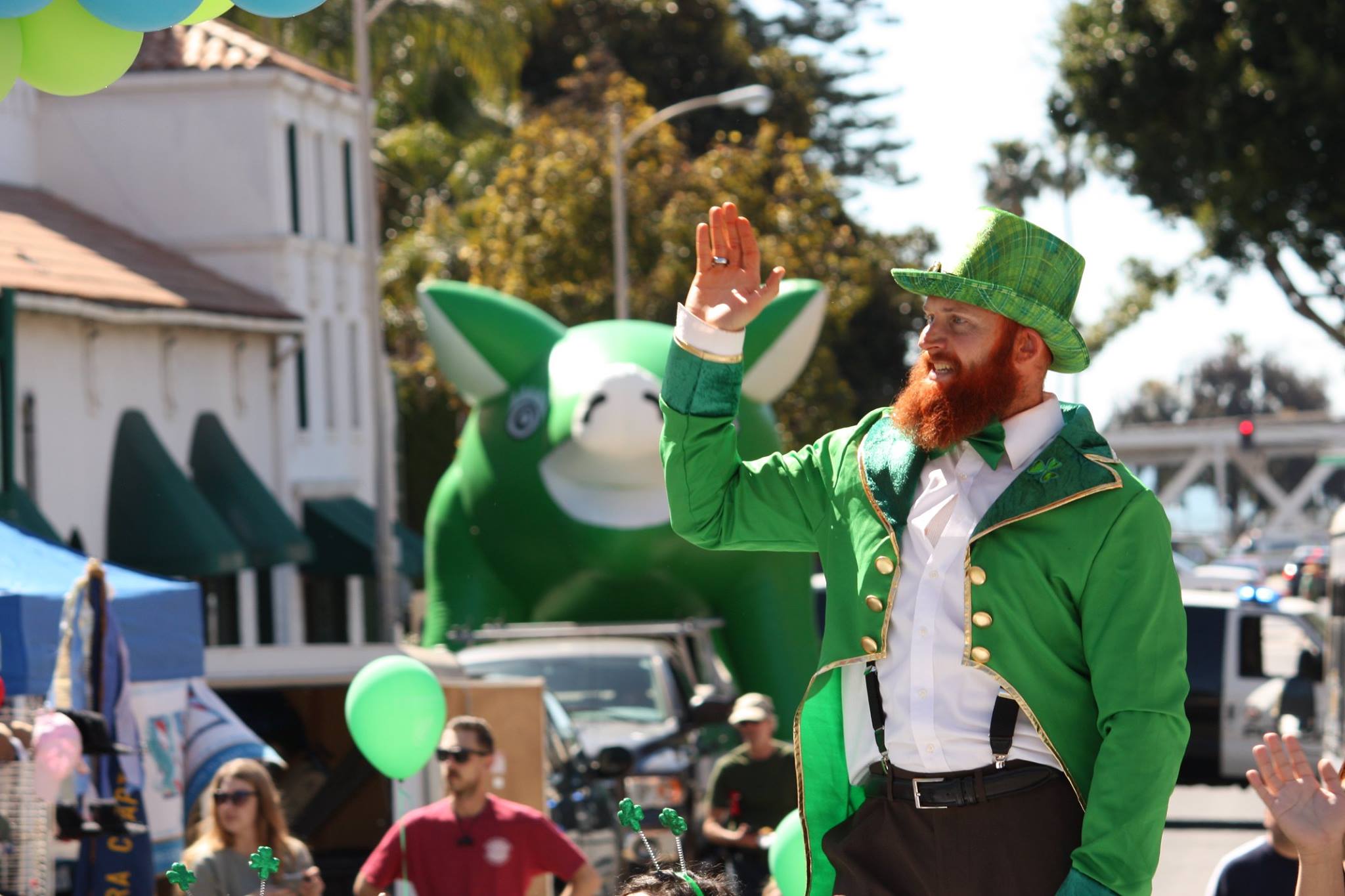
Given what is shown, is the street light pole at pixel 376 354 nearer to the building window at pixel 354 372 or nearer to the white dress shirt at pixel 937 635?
the building window at pixel 354 372

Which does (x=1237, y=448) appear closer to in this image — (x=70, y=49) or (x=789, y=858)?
(x=789, y=858)

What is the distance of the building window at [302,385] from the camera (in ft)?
87.0

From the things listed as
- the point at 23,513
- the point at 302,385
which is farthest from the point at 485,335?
the point at 302,385

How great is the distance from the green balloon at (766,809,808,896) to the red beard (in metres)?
2.00

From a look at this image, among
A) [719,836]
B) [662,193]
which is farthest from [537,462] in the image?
[662,193]

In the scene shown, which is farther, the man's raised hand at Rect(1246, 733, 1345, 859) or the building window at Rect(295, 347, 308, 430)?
the building window at Rect(295, 347, 308, 430)

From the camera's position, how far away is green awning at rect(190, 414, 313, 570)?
22.9 metres

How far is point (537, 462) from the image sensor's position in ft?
54.2

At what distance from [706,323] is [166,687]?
586 centimetres

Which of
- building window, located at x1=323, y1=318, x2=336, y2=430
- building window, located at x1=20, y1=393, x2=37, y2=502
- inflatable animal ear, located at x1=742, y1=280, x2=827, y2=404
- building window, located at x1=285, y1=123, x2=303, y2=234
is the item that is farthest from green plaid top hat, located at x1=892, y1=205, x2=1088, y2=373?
building window, located at x1=323, y1=318, x2=336, y2=430

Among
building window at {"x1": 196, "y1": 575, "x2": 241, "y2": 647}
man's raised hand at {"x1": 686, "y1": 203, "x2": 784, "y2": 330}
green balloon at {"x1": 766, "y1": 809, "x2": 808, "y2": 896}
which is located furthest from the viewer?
building window at {"x1": 196, "y1": 575, "x2": 241, "y2": 647}

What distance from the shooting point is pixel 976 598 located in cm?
379

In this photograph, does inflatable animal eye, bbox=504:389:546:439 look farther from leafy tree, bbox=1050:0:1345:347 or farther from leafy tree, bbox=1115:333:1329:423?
leafy tree, bbox=1115:333:1329:423

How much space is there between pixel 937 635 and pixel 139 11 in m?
2.05
